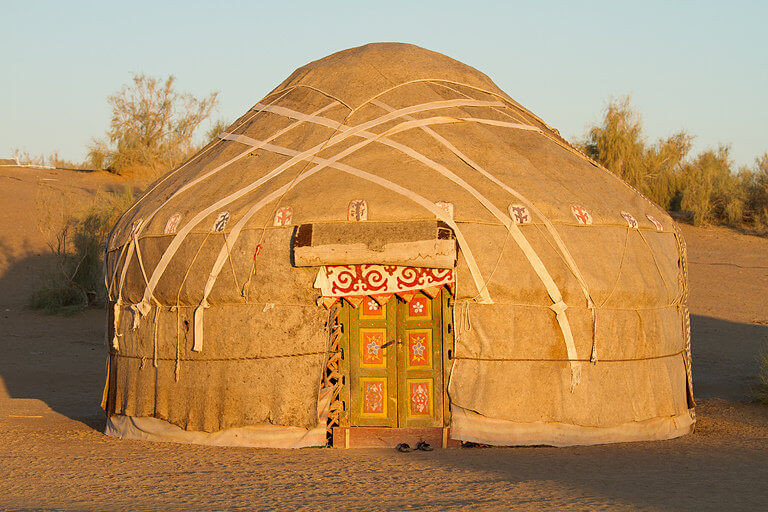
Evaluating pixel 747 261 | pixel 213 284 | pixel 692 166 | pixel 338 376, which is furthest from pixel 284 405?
pixel 692 166

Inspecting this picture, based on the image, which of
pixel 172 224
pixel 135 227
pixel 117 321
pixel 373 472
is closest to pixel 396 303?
pixel 373 472

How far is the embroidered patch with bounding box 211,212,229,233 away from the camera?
685 cm

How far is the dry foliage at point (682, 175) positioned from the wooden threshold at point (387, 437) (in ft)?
51.0

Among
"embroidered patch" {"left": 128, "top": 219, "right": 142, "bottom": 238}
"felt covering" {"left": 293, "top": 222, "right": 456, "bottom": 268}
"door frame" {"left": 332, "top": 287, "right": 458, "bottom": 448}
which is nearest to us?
"felt covering" {"left": 293, "top": 222, "right": 456, "bottom": 268}

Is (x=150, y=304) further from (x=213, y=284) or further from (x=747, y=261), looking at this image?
(x=747, y=261)

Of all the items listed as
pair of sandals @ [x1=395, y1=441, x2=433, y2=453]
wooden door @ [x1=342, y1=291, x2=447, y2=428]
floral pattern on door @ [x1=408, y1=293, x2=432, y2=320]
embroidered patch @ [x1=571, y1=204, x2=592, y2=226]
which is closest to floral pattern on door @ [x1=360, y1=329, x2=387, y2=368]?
wooden door @ [x1=342, y1=291, x2=447, y2=428]

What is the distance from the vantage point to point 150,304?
7.25m

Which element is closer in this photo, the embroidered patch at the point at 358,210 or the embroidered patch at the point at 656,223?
the embroidered patch at the point at 358,210

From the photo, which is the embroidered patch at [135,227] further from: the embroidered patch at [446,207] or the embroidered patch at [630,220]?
the embroidered patch at [630,220]

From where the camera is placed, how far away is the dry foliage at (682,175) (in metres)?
20.6

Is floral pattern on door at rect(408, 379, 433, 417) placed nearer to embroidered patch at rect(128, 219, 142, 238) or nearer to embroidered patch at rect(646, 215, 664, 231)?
embroidered patch at rect(646, 215, 664, 231)

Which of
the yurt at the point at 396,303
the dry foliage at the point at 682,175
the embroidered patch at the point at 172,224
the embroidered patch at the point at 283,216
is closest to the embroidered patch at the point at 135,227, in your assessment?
the yurt at the point at 396,303

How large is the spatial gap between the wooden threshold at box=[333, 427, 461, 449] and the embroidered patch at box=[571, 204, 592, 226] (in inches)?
78.5

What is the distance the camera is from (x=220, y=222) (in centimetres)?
689
